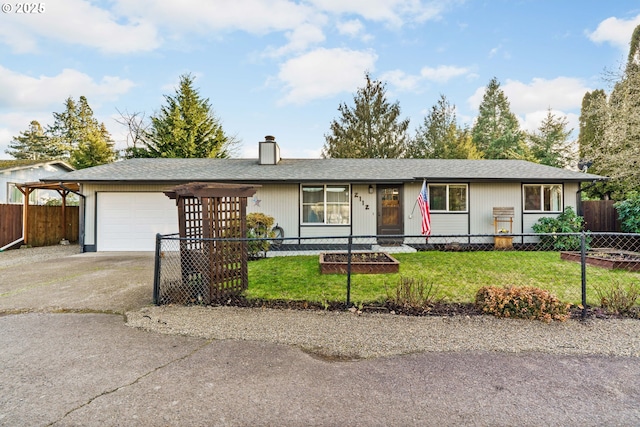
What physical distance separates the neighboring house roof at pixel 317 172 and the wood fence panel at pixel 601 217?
174cm

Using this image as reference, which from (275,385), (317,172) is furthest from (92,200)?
(275,385)

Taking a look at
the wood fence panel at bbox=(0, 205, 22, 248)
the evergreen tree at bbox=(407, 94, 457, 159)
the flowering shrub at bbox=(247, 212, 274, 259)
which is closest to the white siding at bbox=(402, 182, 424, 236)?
the flowering shrub at bbox=(247, 212, 274, 259)

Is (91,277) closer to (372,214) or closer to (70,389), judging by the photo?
(70,389)

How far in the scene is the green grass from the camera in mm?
5035

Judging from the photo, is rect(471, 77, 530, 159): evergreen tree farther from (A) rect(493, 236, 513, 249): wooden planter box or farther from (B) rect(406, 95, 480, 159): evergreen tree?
(A) rect(493, 236, 513, 249): wooden planter box

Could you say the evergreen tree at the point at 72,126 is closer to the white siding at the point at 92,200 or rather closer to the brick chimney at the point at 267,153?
the white siding at the point at 92,200

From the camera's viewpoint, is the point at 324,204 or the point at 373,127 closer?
the point at 324,204

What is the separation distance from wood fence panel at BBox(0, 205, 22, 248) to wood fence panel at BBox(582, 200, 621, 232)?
71.6 feet

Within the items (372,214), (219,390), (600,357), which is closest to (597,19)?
(372,214)

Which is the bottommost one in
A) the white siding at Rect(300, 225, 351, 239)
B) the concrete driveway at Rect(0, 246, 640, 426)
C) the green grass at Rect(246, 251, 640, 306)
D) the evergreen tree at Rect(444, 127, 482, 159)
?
the concrete driveway at Rect(0, 246, 640, 426)

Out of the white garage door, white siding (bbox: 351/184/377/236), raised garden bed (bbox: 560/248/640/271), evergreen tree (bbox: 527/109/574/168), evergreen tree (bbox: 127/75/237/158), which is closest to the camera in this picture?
raised garden bed (bbox: 560/248/640/271)

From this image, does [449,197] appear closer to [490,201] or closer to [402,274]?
[490,201]

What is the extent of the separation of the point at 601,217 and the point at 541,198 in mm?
2769

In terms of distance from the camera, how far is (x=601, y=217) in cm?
1136
